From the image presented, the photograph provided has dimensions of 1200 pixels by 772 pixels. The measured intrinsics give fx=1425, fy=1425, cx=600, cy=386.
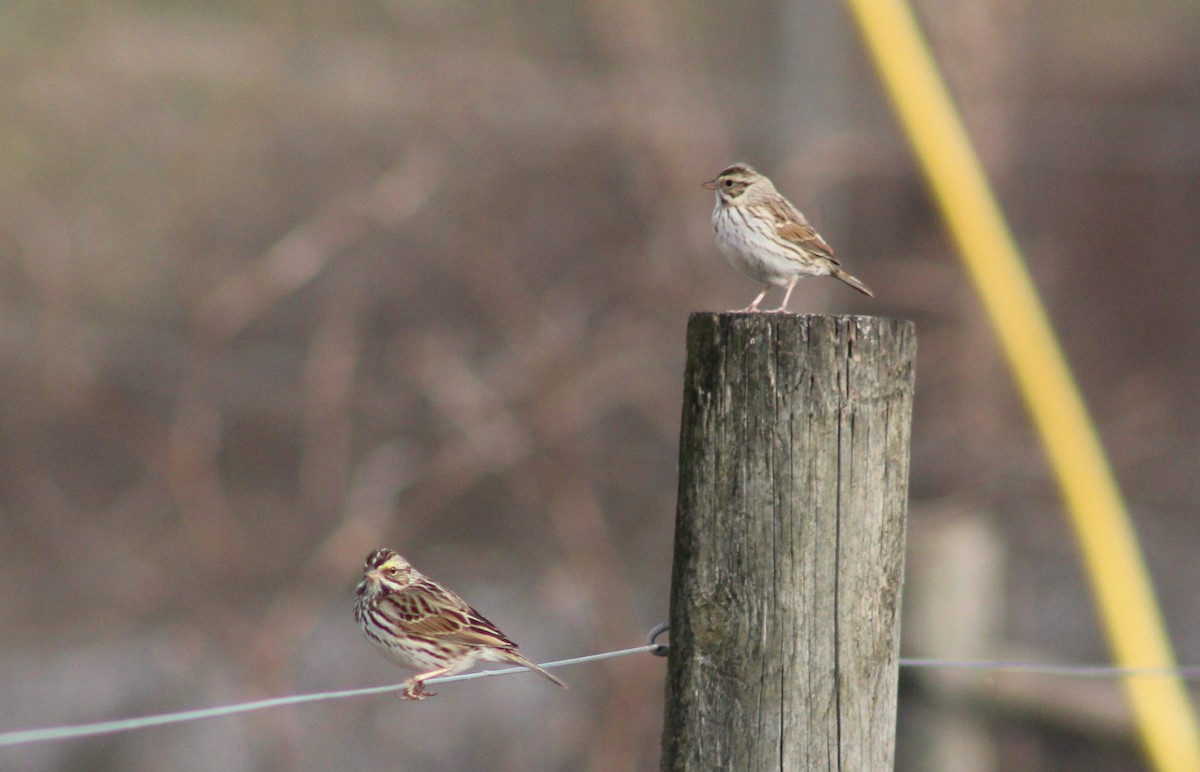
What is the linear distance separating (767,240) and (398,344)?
3.80 meters

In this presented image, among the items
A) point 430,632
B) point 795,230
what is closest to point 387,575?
point 430,632

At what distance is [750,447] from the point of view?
2557mm

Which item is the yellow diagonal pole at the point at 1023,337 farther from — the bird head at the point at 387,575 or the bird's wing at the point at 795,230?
the bird head at the point at 387,575

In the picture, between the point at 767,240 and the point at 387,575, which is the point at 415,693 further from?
the point at 767,240

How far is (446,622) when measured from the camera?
385 cm

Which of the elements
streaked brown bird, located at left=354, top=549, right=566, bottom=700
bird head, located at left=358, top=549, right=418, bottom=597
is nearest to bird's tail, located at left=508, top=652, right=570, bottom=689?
streaked brown bird, located at left=354, top=549, right=566, bottom=700

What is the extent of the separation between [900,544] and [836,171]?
5.75 m

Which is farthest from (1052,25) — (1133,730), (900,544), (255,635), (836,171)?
(900,544)

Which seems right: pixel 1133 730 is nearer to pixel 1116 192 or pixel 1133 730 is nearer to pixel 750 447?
pixel 750 447

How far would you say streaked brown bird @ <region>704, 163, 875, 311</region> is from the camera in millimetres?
4426

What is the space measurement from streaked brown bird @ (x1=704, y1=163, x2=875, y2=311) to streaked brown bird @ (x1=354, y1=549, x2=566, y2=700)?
4.27ft

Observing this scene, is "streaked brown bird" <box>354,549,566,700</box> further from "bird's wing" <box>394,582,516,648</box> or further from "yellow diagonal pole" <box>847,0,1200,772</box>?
"yellow diagonal pole" <box>847,0,1200,772</box>

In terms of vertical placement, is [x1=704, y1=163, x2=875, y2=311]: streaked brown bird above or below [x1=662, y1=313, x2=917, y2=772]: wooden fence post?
above

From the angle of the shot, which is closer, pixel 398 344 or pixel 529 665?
pixel 529 665
